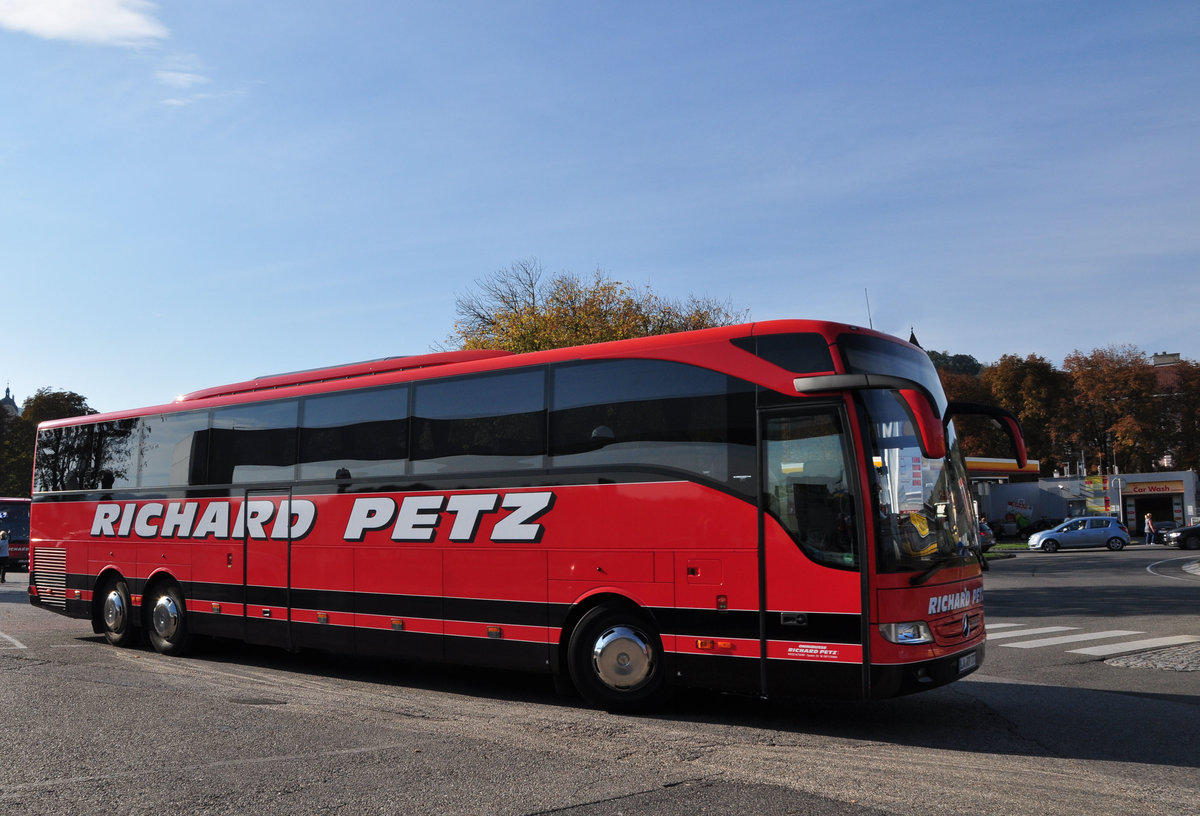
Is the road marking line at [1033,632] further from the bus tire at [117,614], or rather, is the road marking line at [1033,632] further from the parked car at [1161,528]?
the parked car at [1161,528]

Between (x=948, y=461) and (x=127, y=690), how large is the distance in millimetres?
8212

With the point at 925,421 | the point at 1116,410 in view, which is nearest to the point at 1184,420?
the point at 1116,410

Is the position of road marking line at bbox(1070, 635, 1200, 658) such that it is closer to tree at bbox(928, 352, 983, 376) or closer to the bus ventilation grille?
the bus ventilation grille

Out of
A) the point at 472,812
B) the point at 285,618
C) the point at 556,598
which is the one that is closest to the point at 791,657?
the point at 556,598

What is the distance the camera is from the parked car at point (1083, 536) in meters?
48.2

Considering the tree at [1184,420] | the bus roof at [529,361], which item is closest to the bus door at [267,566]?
the bus roof at [529,361]

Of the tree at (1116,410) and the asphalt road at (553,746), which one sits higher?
the tree at (1116,410)

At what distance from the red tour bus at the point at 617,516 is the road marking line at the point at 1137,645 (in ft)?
19.3

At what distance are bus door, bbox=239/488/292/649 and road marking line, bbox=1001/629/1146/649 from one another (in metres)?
9.71

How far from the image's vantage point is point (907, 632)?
752cm

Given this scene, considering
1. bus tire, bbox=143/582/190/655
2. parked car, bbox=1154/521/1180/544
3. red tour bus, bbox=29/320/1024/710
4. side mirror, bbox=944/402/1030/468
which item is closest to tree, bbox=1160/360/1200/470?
parked car, bbox=1154/521/1180/544

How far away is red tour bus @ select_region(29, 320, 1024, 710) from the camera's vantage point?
770cm

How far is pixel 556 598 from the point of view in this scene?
9.28m

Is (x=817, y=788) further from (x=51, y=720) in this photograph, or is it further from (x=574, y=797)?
→ (x=51, y=720)
